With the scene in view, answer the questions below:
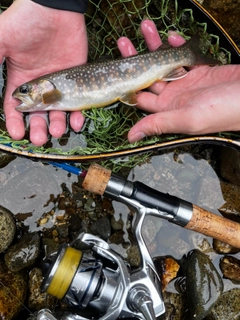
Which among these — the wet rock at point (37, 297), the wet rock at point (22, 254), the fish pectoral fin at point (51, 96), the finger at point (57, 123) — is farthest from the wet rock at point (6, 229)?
the fish pectoral fin at point (51, 96)

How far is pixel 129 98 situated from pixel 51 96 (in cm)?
57

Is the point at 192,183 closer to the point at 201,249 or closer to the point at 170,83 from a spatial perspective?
the point at 201,249

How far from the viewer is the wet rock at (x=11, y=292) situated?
2.71m

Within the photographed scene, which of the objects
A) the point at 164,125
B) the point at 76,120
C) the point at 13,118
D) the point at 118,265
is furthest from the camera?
the point at 76,120

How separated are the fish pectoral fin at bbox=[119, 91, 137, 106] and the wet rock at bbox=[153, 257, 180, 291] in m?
1.28

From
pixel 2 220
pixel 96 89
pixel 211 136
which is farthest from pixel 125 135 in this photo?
pixel 2 220

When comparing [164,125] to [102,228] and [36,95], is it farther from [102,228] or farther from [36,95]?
[102,228]

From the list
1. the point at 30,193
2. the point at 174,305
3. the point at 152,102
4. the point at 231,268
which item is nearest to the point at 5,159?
the point at 30,193

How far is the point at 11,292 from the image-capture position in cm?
278

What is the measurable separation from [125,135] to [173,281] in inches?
49.1

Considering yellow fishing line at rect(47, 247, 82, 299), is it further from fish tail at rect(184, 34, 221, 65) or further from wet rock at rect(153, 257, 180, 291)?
fish tail at rect(184, 34, 221, 65)

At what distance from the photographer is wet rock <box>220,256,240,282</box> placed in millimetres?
3055

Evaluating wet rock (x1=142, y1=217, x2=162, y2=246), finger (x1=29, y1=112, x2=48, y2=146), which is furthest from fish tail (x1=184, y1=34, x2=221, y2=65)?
wet rock (x1=142, y1=217, x2=162, y2=246)

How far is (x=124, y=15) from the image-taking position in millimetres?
3068
